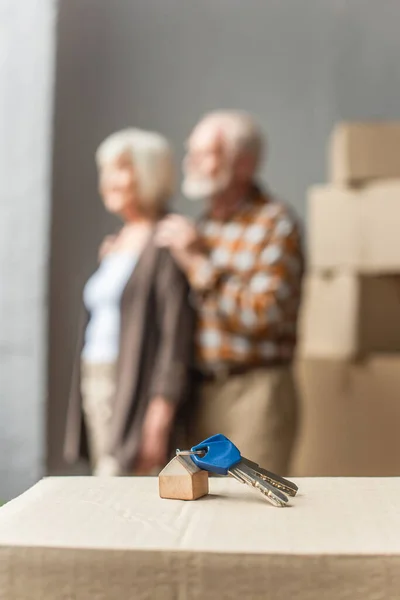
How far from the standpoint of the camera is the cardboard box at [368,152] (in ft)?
6.20

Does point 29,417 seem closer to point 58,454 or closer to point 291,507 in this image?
point 58,454

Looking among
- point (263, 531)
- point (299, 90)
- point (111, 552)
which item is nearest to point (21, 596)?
point (111, 552)

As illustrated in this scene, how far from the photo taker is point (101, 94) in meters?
2.03

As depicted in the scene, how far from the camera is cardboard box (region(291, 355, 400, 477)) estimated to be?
6.06 feet

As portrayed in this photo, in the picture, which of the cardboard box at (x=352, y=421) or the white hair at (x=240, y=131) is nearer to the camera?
the cardboard box at (x=352, y=421)

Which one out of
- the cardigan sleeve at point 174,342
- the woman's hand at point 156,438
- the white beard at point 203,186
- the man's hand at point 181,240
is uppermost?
the white beard at point 203,186

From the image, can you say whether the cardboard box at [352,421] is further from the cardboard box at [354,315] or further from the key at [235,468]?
the key at [235,468]

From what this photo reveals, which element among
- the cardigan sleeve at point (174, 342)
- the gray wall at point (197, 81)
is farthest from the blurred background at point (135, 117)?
the cardigan sleeve at point (174, 342)

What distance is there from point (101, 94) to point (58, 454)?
36.5 inches

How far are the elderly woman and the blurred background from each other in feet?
0.13

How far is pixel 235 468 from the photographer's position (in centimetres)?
71

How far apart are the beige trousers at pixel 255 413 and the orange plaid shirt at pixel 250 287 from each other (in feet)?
0.15

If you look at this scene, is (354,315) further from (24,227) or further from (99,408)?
(24,227)

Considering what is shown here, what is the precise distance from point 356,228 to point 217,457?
128cm
